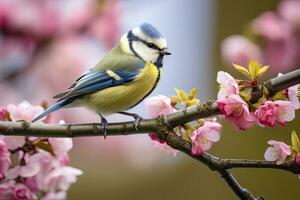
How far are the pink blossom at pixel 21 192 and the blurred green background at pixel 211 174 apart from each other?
3.50ft

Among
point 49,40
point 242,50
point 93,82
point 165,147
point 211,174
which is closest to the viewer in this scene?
point 165,147

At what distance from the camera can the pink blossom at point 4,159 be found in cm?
90

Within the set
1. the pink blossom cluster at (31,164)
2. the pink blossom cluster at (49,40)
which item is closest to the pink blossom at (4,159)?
the pink blossom cluster at (31,164)

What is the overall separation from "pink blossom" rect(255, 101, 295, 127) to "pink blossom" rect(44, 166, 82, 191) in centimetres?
29

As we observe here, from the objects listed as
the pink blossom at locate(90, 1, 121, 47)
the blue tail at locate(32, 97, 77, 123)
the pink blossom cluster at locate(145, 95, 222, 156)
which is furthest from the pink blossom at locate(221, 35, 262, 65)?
the pink blossom cluster at locate(145, 95, 222, 156)

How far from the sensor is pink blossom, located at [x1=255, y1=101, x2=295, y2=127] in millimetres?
776

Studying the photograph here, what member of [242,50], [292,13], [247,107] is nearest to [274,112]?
[247,107]

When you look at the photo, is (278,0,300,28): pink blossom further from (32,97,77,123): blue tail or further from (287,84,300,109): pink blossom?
(287,84,300,109): pink blossom

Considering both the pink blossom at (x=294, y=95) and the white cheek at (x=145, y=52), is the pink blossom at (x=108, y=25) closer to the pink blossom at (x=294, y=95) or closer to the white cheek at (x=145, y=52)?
the white cheek at (x=145, y=52)

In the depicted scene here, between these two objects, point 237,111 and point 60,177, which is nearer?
point 237,111

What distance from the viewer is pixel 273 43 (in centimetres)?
155

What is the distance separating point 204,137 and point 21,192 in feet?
0.90

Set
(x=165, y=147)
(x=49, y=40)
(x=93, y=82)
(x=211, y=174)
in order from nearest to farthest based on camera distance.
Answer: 1. (x=165, y=147)
2. (x=93, y=82)
3. (x=49, y=40)
4. (x=211, y=174)

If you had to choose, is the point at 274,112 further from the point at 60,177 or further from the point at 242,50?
the point at 242,50
